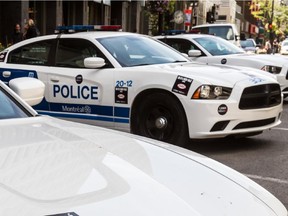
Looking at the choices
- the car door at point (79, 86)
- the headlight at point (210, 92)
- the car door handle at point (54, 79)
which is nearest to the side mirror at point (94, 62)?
the car door at point (79, 86)

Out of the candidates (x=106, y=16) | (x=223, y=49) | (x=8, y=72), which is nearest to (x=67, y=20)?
(x=106, y=16)

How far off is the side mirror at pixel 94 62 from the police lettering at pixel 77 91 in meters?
0.30

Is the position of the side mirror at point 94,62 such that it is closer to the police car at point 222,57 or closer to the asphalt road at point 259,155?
the asphalt road at point 259,155

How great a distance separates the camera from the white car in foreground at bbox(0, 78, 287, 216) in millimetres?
1544

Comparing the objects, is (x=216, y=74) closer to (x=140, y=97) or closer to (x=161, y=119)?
(x=161, y=119)

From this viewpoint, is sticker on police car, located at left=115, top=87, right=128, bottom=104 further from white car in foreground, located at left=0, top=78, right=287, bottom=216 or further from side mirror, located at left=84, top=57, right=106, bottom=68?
white car in foreground, located at left=0, top=78, right=287, bottom=216

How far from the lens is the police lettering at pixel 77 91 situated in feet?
20.6

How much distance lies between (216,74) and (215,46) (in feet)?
17.2

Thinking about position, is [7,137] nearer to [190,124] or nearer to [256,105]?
[190,124]

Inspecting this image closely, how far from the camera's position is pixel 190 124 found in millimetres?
5656

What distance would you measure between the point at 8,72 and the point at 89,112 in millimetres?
1488

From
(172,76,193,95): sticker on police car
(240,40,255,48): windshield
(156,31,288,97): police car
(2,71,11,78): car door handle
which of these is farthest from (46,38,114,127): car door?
(240,40,255,48): windshield

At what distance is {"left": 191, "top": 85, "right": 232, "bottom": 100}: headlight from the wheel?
0.27 m

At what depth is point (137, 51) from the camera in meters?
6.55
